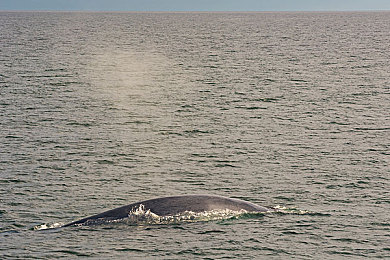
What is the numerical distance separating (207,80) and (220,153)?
1142 inches

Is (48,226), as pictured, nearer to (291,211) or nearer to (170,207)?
(170,207)

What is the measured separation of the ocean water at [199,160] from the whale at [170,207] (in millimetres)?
344

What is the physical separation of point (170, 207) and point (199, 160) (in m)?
8.51

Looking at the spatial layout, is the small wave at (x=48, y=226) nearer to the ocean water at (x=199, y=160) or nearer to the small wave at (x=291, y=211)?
the ocean water at (x=199, y=160)

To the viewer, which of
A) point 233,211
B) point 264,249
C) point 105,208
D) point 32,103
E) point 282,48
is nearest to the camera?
point 264,249

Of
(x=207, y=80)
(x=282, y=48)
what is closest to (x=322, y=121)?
(x=207, y=80)

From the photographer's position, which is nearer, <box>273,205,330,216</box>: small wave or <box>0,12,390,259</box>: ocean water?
<box>0,12,390,259</box>: ocean water

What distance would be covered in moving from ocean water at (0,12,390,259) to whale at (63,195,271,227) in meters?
0.34

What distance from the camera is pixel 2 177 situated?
2347 centimetres

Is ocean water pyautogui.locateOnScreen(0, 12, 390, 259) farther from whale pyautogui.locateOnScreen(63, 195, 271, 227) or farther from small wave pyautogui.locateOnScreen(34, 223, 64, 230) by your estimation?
whale pyautogui.locateOnScreen(63, 195, 271, 227)

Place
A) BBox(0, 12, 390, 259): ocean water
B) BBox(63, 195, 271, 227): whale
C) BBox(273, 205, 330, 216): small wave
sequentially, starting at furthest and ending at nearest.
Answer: BBox(273, 205, 330, 216): small wave
BBox(63, 195, 271, 227): whale
BBox(0, 12, 390, 259): ocean water

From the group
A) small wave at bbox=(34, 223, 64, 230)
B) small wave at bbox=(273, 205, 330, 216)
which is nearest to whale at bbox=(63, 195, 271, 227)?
small wave at bbox=(34, 223, 64, 230)

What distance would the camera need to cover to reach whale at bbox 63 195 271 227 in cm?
1795

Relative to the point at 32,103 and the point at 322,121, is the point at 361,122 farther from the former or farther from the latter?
the point at 32,103
